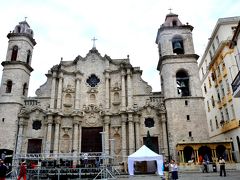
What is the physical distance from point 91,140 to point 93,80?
7.62 meters

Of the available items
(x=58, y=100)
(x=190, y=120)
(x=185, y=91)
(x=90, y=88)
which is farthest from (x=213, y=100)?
(x=58, y=100)

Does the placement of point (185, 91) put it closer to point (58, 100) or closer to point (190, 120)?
point (190, 120)

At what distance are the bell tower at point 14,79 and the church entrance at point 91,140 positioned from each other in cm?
764

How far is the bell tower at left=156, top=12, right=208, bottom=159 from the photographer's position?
83.4ft

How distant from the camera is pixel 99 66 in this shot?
1214 inches

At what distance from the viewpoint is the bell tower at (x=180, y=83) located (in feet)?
83.4

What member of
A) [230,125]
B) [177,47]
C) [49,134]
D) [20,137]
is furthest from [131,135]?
[177,47]

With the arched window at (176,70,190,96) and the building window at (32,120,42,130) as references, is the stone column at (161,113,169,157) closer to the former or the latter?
the arched window at (176,70,190,96)

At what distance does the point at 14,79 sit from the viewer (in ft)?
93.8

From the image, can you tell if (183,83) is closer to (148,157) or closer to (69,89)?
(148,157)

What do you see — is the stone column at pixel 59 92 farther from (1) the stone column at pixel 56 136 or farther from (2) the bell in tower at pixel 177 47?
(2) the bell in tower at pixel 177 47

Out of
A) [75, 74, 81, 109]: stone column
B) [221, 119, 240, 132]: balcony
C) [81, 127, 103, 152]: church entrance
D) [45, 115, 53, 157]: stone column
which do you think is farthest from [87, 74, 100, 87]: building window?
[221, 119, 240, 132]: balcony

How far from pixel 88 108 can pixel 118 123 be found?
4019 mm

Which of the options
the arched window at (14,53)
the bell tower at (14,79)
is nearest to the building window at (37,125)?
the bell tower at (14,79)
